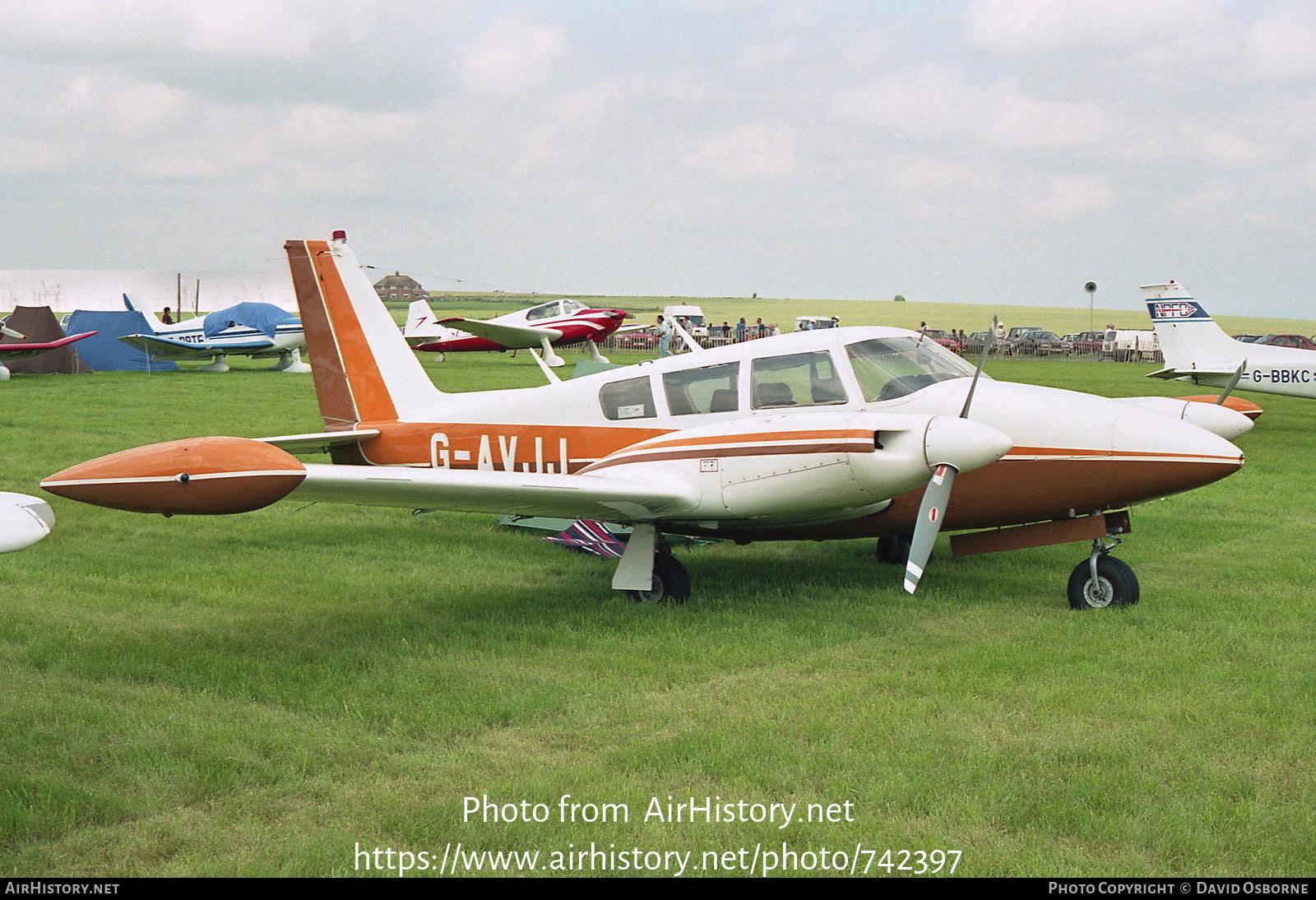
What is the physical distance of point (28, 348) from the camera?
96.1 feet

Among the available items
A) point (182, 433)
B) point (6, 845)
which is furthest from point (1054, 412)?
point (182, 433)

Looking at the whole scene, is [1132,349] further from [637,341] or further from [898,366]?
[898,366]

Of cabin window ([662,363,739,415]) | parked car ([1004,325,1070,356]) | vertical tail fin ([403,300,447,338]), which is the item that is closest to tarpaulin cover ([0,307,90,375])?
vertical tail fin ([403,300,447,338])

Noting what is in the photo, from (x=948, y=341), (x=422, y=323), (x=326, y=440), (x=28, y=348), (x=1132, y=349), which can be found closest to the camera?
(x=326, y=440)

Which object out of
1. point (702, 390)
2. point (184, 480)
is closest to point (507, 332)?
point (702, 390)

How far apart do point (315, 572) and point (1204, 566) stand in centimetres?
776

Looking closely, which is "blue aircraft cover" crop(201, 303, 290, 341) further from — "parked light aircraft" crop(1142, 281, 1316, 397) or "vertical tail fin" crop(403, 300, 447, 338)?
"parked light aircraft" crop(1142, 281, 1316, 397)

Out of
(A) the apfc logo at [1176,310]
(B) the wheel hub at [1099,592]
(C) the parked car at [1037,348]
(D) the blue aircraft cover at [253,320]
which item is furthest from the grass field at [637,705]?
(C) the parked car at [1037,348]

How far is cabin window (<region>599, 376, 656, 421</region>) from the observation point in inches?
339

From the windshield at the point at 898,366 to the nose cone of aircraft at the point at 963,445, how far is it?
34.7 inches

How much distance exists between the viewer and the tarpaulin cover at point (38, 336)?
30766 mm

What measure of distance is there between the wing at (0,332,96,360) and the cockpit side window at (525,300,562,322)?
15204 mm

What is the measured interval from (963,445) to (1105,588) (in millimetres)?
1890
